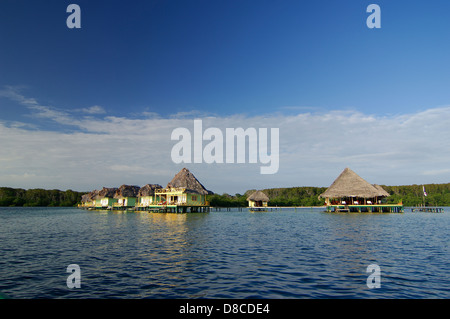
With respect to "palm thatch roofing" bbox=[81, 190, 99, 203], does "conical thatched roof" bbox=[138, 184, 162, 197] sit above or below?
above

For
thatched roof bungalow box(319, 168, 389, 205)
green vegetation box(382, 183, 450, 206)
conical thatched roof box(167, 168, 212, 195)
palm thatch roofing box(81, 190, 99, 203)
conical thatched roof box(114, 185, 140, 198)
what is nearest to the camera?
thatched roof bungalow box(319, 168, 389, 205)

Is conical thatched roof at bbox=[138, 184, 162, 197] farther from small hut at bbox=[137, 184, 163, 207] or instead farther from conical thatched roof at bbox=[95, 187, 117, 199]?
conical thatched roof at bbox=[95, 187, 117, 199]

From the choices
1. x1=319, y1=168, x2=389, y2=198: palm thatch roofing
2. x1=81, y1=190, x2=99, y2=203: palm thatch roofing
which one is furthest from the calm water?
x1=81, y1=190, x2=99, y2=203: palm thatch roofing

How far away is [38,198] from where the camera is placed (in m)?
138

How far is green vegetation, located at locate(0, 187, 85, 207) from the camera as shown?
5172 inches

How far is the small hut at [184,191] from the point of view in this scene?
5375 cm

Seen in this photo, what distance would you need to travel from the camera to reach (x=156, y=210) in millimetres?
59938

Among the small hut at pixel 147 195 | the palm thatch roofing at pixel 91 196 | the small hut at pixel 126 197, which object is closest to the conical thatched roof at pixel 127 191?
the small hut at pixel 126 197

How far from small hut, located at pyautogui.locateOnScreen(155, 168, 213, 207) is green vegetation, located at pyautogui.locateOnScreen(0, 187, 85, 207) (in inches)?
4322
